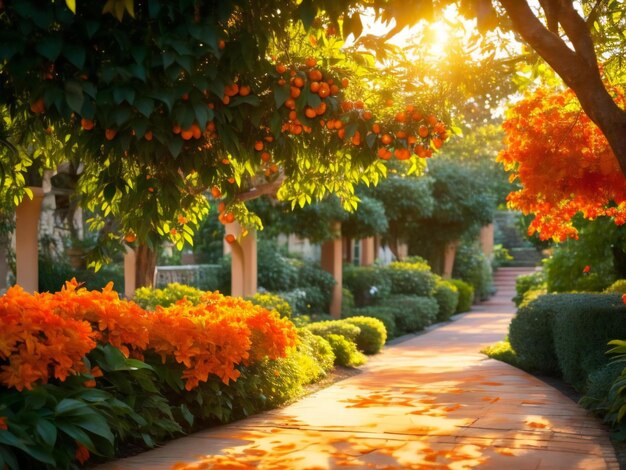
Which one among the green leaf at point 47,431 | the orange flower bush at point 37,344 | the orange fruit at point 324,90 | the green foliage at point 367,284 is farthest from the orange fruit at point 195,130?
the green foliage at point 367,284

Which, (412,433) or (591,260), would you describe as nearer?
(412,433)

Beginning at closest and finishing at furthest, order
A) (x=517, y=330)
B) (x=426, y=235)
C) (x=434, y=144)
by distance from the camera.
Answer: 1. (x=434, y=144)
2. (x=517, y=330)
3. (x=426, y=235)

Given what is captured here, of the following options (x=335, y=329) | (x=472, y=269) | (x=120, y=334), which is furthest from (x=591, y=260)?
(x=472, y=269)

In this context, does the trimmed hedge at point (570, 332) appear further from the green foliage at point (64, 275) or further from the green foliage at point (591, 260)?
the green foliage at point (64, 275)

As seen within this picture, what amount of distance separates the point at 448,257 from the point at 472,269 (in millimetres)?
1128

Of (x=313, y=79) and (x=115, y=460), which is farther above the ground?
(x=313, y=79)

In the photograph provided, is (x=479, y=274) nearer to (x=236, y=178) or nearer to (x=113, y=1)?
(x=236, y=178)

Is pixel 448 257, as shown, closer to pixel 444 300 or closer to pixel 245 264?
pixel 444 300

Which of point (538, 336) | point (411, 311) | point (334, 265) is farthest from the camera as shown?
point (411, 311)

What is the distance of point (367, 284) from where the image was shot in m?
20.4

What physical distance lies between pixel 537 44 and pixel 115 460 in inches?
147

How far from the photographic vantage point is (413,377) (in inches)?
398

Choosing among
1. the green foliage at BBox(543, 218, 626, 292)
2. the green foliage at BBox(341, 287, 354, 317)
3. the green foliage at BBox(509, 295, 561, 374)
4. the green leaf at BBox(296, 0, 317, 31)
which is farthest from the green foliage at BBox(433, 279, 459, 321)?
the green leaf at BBox(296, 0, 317, 31)

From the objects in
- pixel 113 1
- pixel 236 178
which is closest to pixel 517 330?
pixel 236 178
